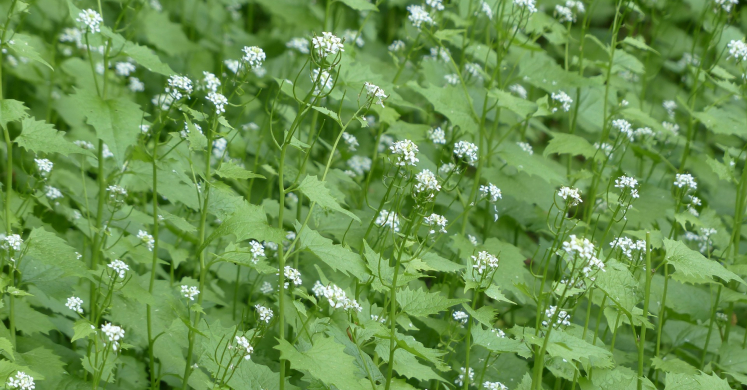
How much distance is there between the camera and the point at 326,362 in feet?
7.48

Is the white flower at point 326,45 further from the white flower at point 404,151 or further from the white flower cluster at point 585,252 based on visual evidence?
the white flower cluster at point 585,252

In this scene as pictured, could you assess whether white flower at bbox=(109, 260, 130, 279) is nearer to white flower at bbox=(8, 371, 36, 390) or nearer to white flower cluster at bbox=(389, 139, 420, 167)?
white flower at bbox=(8, 371, 36, 390)

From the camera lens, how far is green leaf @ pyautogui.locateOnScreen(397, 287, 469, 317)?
2.37 metres

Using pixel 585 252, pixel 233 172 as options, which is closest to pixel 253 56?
pixel 233 172

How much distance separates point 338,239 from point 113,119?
116cm

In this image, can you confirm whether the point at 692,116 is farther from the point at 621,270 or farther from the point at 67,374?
the point at 67,374

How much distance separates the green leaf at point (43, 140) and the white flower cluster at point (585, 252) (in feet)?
6.34

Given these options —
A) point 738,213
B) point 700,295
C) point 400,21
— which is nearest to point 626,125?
point 738,213

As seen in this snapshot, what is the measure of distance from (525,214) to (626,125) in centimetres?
82

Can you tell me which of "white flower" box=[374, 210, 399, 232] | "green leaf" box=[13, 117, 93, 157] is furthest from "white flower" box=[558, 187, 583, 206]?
"green leaf" box=[13, 117, 93, 157]

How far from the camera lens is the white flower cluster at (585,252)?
2076 mm

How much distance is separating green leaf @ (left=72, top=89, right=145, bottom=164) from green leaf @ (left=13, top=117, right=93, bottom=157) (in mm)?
116

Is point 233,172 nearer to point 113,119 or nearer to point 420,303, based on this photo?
point 113,119

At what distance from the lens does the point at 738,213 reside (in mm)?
3625
